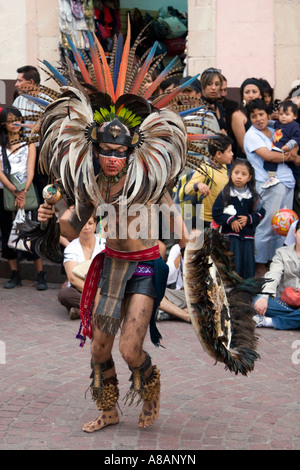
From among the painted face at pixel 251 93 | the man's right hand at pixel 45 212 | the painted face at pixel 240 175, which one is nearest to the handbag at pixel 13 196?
the painted face at pixel 240 175

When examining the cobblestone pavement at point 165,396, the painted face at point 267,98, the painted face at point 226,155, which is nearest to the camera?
the cobblestone pavement at point 165,396

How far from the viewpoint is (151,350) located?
689 cm

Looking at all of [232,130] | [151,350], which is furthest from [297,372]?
[232,130]

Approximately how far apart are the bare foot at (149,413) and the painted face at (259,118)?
4.22 meters

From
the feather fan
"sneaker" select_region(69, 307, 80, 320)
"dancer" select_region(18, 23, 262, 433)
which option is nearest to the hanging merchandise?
"sneaker" select_region(69, 307, 80, 320)

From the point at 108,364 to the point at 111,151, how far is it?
1350 millimetres

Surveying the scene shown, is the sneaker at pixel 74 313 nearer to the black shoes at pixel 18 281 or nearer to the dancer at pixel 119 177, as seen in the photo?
the black shoes at pixel 18 281

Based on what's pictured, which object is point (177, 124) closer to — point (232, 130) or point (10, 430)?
point (10, 430)

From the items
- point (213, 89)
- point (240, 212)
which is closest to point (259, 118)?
point (213, 89)

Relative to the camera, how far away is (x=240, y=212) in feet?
26.1

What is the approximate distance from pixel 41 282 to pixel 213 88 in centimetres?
285

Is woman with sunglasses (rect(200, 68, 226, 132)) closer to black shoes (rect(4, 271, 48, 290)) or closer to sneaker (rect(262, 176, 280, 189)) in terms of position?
sneaker (rect(262, 176, 280, 189))

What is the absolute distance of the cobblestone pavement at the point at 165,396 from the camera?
4918 millimetres

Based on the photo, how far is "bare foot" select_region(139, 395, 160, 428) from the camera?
513cm
